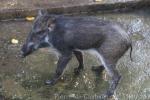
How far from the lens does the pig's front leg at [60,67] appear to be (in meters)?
6.00

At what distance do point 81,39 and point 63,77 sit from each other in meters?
0.81

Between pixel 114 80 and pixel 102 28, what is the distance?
76 centimetres

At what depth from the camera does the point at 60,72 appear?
6141 millimetres

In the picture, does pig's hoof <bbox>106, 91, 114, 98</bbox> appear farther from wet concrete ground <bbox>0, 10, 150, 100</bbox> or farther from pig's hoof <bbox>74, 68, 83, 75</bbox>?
pig's hoof <bbox>74, 68, 83, 75</bbox>

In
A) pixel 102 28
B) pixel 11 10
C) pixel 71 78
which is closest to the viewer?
pixel 102 28

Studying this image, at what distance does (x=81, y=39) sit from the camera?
591cm

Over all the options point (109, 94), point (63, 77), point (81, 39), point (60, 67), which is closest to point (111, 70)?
point (109, 94)

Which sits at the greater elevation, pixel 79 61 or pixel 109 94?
pixel 79 61

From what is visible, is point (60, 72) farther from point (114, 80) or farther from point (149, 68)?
point (149, 68)

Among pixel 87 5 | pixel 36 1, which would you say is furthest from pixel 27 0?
pixel 87 5

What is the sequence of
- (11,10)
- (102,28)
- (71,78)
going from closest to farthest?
1. (102,28)
2. (71,78)
3. (11,10)

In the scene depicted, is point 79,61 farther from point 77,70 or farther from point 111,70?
point 111,70

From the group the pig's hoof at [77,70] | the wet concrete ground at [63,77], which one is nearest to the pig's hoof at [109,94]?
the wet concrete ground at [63,77]

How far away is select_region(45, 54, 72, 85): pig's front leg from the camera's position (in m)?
6.00
